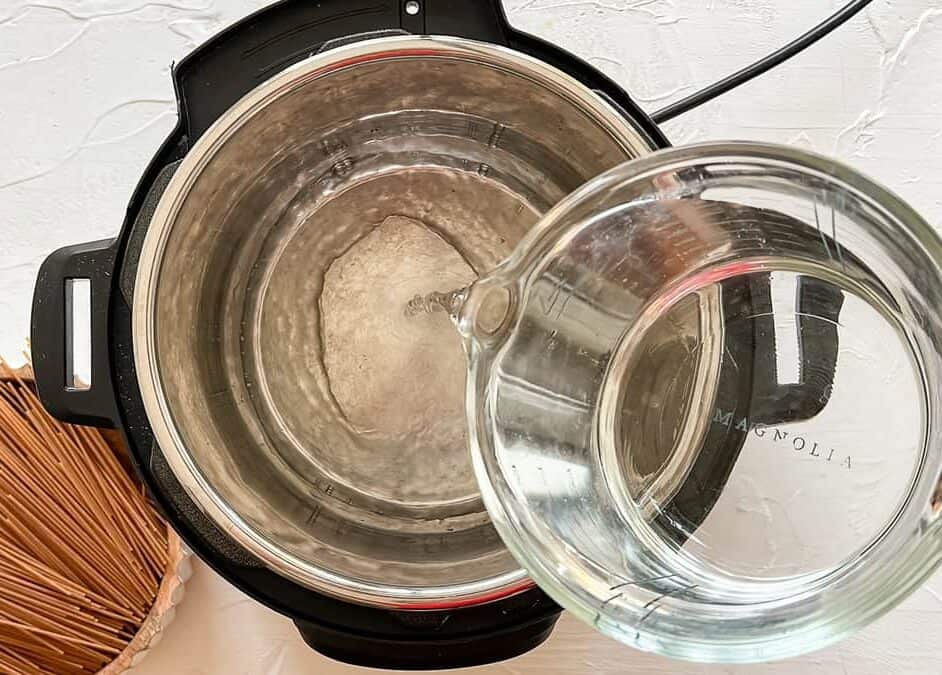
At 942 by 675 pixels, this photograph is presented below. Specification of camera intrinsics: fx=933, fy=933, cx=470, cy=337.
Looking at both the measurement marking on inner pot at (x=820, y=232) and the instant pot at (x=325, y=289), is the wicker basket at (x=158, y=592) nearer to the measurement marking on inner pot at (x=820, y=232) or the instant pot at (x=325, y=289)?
the instant pot at (x=325, y=289)

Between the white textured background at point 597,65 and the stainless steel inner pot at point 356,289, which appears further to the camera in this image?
the white textured background at point 597,65

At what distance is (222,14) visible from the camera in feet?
1.71

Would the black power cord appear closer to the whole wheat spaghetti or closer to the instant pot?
the instant pot

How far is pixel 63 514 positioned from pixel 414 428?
19cm

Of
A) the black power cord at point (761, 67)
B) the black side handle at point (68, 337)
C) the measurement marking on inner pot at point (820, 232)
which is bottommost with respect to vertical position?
the black side handle at point (68, 337)

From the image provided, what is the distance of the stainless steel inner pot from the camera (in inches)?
16.3

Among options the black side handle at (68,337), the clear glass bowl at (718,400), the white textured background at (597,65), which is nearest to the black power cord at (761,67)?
the white textured background at (597,65)

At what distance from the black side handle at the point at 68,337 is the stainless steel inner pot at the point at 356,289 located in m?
0.03

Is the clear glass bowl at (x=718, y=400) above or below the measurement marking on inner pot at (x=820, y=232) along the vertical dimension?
below

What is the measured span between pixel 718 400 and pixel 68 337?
29 centimetres

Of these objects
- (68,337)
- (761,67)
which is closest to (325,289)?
(68,337)

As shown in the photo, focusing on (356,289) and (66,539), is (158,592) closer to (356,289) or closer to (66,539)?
(66,539)

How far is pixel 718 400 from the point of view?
0.40 m

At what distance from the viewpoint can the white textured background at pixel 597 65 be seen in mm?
516
